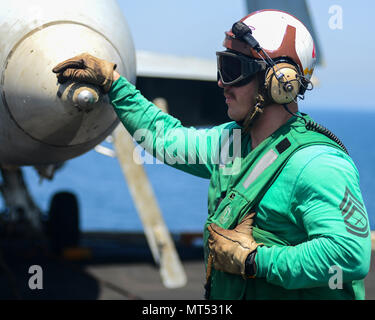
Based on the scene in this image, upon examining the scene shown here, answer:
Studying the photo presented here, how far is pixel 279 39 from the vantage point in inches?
92.2

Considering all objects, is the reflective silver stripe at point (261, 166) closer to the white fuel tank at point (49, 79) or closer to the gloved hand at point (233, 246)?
the gloved hand at point (233, 246)

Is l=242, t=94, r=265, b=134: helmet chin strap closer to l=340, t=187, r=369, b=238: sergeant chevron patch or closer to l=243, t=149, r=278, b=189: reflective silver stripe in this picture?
l=243, t=149, r=278, b=189: reflective silver stripe

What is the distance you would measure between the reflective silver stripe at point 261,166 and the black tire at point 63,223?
593cm

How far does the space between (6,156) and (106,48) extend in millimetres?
710

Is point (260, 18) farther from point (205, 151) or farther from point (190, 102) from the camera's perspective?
point (190, 102)

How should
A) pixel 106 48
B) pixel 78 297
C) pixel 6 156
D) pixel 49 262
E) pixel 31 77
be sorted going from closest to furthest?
pixel 31 77, pixel 106 48, pixel 6 156, pixel 78 297, pixel 49 262

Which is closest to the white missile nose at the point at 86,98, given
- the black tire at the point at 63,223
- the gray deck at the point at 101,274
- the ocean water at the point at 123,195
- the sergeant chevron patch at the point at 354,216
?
the sergeant chevron patch at the point at 354,216

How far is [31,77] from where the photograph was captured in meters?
2.62

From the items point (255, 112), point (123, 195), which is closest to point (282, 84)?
point (255, 112)

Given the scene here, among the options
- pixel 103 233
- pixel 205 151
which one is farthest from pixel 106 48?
pixel 103 233

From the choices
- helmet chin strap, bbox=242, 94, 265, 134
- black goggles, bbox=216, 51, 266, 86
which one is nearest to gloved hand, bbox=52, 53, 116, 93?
black goggles, bbox=216, 51, 266, 86

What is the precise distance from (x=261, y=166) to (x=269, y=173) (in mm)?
50

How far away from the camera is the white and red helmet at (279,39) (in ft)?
7.68

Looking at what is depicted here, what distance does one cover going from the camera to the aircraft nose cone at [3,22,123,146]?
2588 mm
